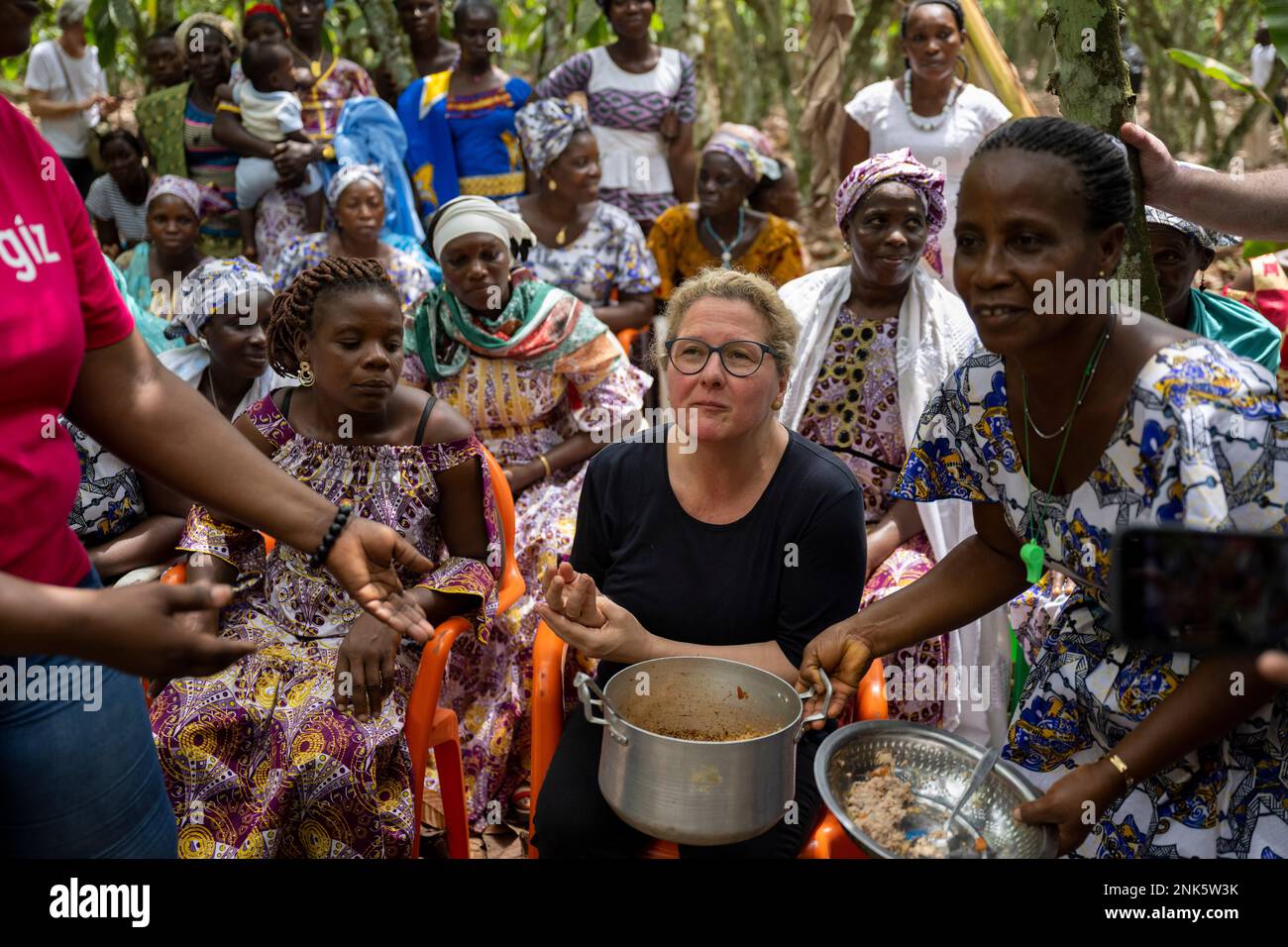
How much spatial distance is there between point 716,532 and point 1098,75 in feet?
4.60

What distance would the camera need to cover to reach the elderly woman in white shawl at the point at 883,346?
3609mm

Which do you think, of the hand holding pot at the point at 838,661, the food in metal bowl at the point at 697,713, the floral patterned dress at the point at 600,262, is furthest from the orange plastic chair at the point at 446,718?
the floral patterned dress at the point at 600,262

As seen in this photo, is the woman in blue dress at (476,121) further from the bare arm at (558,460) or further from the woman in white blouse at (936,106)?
Answer: the bare arm at (558,460)

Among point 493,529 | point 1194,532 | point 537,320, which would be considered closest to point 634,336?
point 537,320

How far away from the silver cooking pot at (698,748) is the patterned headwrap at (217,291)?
2.37 m

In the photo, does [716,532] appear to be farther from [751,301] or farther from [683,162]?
[683,162]

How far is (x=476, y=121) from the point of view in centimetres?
613

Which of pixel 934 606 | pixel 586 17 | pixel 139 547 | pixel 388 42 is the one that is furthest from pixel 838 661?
pixel 586 17

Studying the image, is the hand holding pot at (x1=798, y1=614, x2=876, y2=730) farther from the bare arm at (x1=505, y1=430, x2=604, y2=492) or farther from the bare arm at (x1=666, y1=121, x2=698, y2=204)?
the bare arm at (x1=666, y1=121, x2=698, y2=204)

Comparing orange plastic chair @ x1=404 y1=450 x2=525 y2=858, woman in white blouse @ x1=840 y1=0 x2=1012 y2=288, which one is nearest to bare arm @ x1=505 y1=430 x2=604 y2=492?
orange plastic chair @ x1=404 y1=450 x2=525 y2=858

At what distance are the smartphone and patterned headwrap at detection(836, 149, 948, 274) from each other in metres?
2.40

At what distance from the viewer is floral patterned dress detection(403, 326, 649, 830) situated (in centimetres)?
366

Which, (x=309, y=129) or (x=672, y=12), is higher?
(x=672, y=12)
